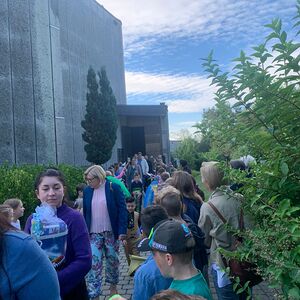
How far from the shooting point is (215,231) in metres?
3.52

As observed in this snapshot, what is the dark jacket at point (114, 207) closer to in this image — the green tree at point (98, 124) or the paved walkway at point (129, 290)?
the paved walkway at point (129, 290)

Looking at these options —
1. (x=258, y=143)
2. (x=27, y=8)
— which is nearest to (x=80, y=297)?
(x=258, y=143)

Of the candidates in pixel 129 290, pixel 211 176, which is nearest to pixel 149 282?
pixel 211 176

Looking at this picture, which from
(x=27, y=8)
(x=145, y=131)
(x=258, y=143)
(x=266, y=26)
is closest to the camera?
(x=266, y=26)

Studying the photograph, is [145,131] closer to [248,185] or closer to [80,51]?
[80,51]

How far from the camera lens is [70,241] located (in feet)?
8.91

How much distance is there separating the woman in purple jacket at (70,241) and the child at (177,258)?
687 mm

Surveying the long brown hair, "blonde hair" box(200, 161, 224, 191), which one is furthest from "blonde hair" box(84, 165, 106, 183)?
"blonde hair" box(200, 161, 224, 191)

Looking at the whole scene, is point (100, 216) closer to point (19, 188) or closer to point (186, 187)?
point (186, 187)

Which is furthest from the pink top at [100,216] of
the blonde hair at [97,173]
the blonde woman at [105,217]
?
the blonde hair at [97,173]

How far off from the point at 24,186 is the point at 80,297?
687 centimetres

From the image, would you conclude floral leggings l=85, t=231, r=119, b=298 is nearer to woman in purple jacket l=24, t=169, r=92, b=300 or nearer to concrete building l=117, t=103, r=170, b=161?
woman in purple jacket l=24, t=169, r=92, b=300

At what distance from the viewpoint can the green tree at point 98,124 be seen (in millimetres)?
24438

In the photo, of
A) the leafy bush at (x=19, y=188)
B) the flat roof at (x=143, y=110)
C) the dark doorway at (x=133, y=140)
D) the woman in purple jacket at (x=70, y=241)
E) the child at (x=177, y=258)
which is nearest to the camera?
the child at (x=177, y=258)
